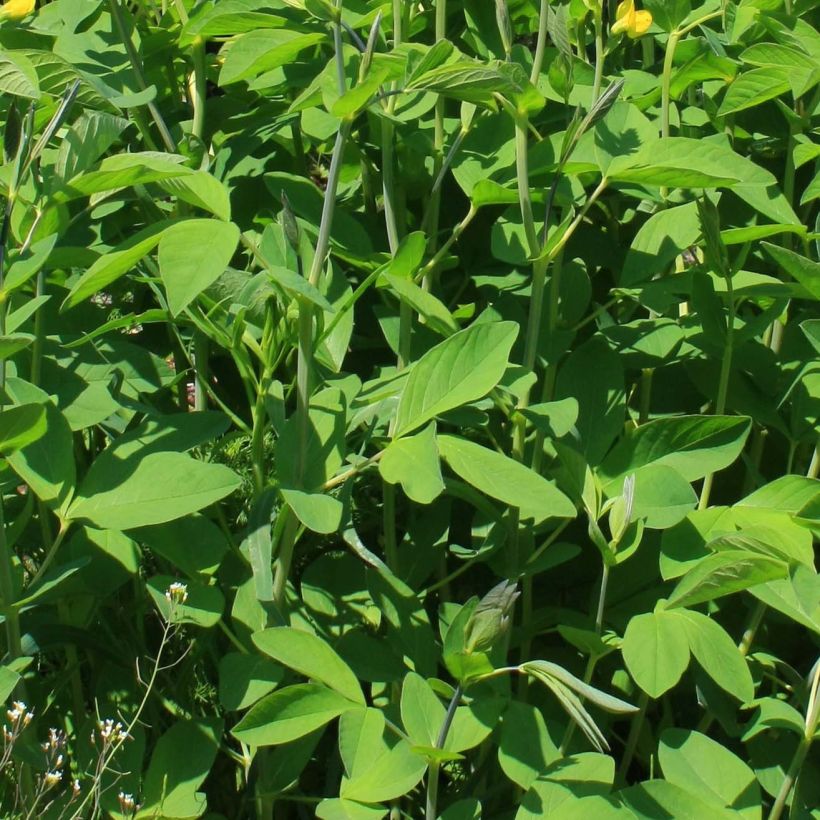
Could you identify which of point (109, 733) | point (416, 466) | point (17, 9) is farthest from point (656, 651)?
point (17, 9)

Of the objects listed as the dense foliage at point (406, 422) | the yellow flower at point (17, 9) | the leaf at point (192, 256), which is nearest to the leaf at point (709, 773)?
the dense foliage at point (406, 422)

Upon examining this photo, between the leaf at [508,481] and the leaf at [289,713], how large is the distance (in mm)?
230

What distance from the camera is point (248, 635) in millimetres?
1076

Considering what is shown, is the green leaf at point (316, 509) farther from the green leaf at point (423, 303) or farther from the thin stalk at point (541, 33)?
the thin stalk at point (541, 33)

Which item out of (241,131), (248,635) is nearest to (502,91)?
(241,131)

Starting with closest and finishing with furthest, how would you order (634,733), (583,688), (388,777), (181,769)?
1. (583,688)
2. (388,777)
3. (181,769)
4. (634,733)

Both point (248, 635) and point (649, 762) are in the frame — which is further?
point (649, 762)

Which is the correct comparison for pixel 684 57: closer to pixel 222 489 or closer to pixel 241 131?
pixel 241 131

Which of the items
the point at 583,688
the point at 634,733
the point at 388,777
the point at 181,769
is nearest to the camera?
the point at 583,688

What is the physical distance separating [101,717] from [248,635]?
0.71ft

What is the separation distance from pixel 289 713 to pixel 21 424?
334mm

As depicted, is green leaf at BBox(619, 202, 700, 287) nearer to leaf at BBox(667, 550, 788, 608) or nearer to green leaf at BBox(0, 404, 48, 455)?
leaf at BBox(667, 550, 788, 608)

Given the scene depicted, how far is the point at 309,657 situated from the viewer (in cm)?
98

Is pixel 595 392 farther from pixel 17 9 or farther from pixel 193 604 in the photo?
pixel 17 9
